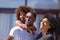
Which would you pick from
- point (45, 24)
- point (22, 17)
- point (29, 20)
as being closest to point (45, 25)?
point (45, 24)

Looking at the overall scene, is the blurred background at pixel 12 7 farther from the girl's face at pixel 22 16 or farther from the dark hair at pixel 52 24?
the dark hair at pixel 52 24

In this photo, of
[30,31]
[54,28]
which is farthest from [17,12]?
[54,28]

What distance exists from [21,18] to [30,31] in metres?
0.15

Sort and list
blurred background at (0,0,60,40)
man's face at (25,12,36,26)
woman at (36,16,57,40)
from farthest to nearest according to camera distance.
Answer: blurred background at (0,0,60,40) < man's face at (25,12,36,26) < woman at (36,16,57,40)

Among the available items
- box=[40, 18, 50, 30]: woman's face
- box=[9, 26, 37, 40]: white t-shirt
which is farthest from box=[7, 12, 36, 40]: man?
box=[40, 18, 50, 30]: woman's face

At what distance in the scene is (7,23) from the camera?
260 cm

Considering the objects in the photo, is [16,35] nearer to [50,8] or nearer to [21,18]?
[21,18]

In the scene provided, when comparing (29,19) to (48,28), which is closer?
(48,28)

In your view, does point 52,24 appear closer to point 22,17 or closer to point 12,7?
point 22,17

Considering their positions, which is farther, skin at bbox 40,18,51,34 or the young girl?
the young girl

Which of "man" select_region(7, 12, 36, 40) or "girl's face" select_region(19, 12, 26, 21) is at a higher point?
"girl's face" select_region(19, 12, 26, 21)

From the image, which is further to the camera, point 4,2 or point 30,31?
point 4,2

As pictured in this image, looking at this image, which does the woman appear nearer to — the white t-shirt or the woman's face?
A: the woman's face

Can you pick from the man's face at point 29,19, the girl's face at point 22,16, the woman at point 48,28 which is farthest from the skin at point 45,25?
the girl's face at point 22,16
